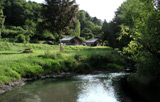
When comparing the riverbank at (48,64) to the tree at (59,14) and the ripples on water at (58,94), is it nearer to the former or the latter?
the ripples on water at (58,94)

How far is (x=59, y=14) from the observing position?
30969mm

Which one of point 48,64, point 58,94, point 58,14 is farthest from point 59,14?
point 58,94

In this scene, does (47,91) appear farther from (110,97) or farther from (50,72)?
(50,72)

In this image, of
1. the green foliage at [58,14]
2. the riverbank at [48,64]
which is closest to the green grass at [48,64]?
the riverbank at [48,64]

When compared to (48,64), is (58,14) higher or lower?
higher

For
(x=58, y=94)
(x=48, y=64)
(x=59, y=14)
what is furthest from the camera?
(x=59, y=14)

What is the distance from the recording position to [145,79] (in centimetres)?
1419

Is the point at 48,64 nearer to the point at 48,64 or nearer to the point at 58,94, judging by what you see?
the point at 48,64

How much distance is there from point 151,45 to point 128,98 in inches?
168

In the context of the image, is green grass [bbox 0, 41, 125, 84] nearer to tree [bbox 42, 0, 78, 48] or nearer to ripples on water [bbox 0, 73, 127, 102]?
ripples on water [bbox 0, 73, 127, 102]

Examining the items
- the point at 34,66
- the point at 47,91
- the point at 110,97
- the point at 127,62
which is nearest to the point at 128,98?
the point at 110,97

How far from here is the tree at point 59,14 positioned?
31000 mm

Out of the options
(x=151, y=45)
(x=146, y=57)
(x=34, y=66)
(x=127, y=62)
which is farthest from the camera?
(x=127, y=62)

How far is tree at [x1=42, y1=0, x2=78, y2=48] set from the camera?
102 feet
